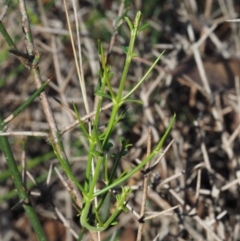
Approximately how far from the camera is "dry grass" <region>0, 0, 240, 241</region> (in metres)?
1.95

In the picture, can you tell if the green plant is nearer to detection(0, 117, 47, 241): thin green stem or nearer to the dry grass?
detection(0, 117, 47, 241): thin green stem

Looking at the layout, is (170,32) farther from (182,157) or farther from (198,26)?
(182,157)

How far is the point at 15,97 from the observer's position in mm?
2418

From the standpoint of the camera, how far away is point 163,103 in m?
2.21

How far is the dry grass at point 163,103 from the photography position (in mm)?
1954

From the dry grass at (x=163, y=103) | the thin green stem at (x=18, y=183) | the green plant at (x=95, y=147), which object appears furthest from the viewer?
the dry grass at (x=163, y=103)

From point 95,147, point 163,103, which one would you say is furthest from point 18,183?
point 163,103

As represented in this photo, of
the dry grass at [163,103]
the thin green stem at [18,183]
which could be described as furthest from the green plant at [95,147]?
the dry grass at [163,103]

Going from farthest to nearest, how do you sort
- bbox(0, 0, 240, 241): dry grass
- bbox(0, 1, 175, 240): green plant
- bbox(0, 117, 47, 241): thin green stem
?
bbox(0, 0, 240, 241): dry grass, bbox(0, 117, 47, 241): thin green stem, bbox(0, 1, 175, 240): green plant

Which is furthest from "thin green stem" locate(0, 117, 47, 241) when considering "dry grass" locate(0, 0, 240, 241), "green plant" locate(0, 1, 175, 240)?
"dry grass" locate(0, 0, 240, 241)

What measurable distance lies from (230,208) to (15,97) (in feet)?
2.97

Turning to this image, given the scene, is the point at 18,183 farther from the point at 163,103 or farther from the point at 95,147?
the point at 163,103

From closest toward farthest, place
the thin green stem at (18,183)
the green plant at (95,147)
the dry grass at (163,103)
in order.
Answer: the green plant at (95,147), the thin green stem at (18,183), the dry grass at (163,103)

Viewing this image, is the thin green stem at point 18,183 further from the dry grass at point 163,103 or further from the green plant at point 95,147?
the dry grass at point 163,103
